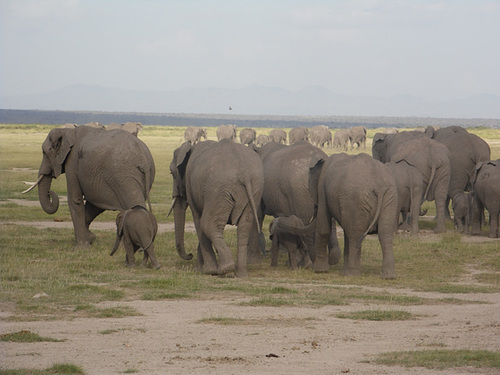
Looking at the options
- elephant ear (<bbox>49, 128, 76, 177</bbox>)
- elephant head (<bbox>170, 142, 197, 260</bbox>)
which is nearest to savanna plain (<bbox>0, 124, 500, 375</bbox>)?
elephant head (<bbox>170, 142, 197, 260</bbox>)

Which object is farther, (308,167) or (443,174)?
(443,174)

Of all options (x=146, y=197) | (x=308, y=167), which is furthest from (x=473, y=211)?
(x=146, y=197)

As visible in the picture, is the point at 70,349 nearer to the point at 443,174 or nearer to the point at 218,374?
the point at 218,374

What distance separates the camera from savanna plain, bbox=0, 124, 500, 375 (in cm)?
872

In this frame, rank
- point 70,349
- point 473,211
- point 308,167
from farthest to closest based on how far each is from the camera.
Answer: point 473,211, point 308,167, point 70,349

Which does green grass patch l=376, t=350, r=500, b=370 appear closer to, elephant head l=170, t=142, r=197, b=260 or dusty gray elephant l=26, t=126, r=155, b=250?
elephant head l=170, t=142, r=197, b=260

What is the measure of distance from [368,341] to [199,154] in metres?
6.17

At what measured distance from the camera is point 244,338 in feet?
32.4

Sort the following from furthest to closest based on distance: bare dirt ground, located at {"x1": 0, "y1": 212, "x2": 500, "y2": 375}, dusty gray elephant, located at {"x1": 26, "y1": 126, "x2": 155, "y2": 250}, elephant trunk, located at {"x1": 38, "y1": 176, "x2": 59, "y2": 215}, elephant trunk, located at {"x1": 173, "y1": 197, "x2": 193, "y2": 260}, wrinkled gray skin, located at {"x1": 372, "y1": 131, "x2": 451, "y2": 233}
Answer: wrinkled gray skin, located at {"x1": 372, "y1": 131, "x2": 451, "y2": 233} → elephant trunk, located at {"x1": 38, "y1": 176, "x2": 59, "y2": 215} → dusty gray elephant, located at {"x1": 26, "y1": 126, "x2": 155, "y2": 250} → elephant trunk, located at {"x1": 173, "y1": 197, "x2": 193, "y2": 260} → bare dirt ground, located at {"x1": 0, "y1": 212, "x2": 500, "y2": 375}

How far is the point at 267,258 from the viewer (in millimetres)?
17844

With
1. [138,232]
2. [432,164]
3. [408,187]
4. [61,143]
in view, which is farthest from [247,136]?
[138,232]

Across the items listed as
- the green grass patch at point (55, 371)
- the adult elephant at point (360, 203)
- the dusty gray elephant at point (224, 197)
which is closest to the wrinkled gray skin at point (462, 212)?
the adult elephant at point (360, 203)

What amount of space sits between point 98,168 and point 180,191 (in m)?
1.82

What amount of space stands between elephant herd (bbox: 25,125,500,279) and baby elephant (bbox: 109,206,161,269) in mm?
16
